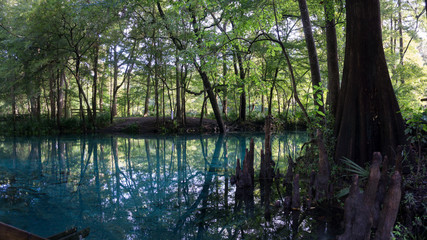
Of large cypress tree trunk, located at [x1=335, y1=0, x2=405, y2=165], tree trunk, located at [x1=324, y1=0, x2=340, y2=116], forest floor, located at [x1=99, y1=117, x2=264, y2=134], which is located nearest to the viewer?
large cypress tree trunk, located at [x1=335, y1=0, x2=405, y2=165]

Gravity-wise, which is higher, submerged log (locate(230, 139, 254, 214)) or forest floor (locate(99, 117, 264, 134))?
forest floor (locate(99, 117, 264, 134))

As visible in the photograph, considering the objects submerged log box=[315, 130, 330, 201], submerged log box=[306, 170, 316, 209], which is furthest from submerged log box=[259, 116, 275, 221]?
submerged log box=[315, 130, 330, 201]

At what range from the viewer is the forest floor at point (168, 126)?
933 inches

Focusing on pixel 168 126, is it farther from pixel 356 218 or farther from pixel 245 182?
pixel 356 218

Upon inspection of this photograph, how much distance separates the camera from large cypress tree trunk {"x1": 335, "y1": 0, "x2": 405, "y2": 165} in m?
5.49

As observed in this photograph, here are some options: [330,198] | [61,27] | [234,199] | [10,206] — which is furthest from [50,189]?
[61,27]

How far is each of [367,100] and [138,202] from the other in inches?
202

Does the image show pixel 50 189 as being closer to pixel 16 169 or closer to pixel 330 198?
pixel 16 169

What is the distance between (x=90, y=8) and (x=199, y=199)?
16.6 metres

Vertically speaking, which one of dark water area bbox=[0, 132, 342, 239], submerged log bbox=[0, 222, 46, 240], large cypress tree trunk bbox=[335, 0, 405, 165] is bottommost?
dark water area bbox=[0, 132, 342, 239]

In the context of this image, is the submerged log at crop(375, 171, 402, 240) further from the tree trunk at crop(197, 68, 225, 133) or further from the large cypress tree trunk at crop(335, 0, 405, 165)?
the tree trunk at crop(197, 68, 225, 133)

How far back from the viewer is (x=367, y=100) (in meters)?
5.64

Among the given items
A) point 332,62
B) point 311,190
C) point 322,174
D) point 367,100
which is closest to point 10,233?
point 322,174

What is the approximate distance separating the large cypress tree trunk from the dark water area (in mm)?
1815
